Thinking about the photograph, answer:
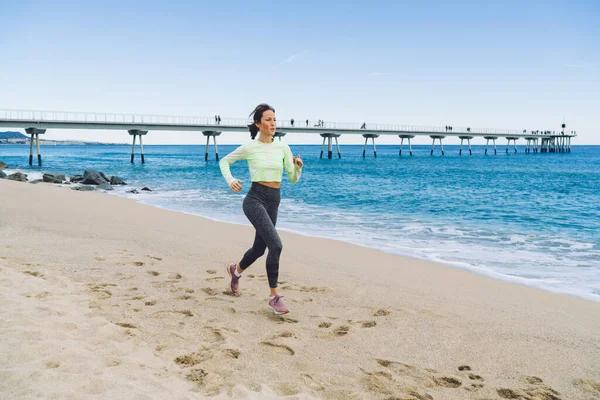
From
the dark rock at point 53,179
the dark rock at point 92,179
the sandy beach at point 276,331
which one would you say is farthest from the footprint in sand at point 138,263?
the dark rock at point 53,179

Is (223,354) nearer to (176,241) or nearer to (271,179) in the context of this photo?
(271,179)

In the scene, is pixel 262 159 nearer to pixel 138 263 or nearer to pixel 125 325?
pixel 125 325

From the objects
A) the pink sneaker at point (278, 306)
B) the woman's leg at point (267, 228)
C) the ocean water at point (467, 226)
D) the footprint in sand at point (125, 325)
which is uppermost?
the woman's leg at point (267, 228)

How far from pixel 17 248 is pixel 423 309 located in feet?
20.9

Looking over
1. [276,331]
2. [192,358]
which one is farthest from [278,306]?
[192,358]

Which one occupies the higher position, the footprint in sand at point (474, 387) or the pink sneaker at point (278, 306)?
the pink sneaker at point (278, 306)

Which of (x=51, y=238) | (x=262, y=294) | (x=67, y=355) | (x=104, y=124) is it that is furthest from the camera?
(x=104, y=124)

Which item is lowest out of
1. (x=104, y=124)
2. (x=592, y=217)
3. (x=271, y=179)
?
(x=592, y=217)

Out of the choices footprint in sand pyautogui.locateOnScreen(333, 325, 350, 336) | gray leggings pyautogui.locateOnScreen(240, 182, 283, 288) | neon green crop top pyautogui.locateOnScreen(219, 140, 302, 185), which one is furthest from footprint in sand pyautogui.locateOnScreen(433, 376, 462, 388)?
neon green crop top pyautogui.locateOnScreen(219, 140, 302, 185)

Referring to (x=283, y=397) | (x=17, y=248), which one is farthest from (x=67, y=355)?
(x=17, y=248)

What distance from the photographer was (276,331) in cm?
443

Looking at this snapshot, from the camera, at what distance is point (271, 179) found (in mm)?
4828

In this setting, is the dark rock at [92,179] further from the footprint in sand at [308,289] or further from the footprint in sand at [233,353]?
the footprint in sand at [233,353]

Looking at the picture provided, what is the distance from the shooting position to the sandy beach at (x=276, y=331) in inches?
128
